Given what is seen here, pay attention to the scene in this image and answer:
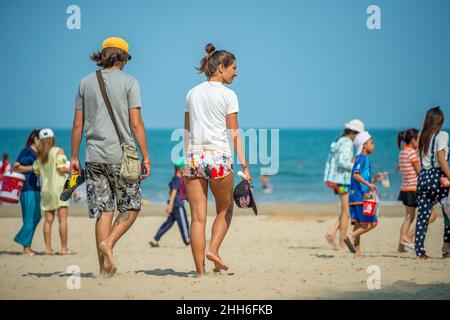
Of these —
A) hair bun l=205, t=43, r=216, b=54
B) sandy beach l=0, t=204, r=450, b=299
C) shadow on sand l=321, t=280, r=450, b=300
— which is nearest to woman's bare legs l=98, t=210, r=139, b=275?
sandy beach l=0, t=204, r=450, b=299

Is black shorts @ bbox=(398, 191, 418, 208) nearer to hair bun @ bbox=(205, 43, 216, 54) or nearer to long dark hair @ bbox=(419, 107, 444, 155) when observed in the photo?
long dark hair @ bbox=(419, 107, 444, 155)

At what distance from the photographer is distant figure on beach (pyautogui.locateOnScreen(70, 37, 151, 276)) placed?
6.48 meters

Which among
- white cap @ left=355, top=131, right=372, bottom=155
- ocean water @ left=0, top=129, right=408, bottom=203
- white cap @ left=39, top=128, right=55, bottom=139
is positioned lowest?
ocean water @ left=0, top=129, right=408, bottom=203

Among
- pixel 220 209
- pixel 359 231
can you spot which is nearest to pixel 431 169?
pixel 359 231

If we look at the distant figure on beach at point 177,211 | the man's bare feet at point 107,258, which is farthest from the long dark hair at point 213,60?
the distant figure on beach at point 177,211

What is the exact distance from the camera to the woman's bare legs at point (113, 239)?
21.0ft

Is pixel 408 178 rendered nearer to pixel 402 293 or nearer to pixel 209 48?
pixel 402 293

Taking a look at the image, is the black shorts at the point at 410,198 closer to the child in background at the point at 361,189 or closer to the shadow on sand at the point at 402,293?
the child in background at the point at 361,189

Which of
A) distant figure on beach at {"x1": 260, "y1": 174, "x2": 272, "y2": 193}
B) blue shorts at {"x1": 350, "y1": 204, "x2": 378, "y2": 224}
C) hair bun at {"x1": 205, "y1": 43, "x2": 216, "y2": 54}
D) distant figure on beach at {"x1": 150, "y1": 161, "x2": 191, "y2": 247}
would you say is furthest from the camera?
distant figure on beach at {"x1": 260, "y1": 174, "x2": 272, "y2": 193}

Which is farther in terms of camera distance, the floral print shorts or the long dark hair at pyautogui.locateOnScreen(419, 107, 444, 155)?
the long dark hair at pyautogui.locateOnScreen(419, 107, 444, 155)

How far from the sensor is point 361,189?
31.8 feet

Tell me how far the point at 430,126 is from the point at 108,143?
14.3ft

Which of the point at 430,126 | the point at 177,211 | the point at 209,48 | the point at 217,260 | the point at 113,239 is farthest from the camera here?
the point at 177,211

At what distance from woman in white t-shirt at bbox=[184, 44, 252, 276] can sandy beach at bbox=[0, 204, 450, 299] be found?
1.60 feet
